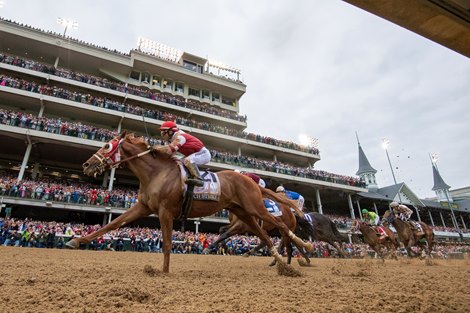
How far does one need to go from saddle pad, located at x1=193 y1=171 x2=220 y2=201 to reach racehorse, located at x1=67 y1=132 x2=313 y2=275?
3.9 inches

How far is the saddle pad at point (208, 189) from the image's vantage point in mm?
5438

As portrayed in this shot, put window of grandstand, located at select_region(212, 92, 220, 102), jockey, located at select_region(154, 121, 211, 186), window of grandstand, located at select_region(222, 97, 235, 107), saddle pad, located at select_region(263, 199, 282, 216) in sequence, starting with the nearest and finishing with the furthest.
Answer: jockey, located at select_region(154, 121, 211, 186) < saddle pad, located at select_region(263, 199, 282, 216) < window of grandstand, located at select_region(212, 92, 220, 102) < window of grandstand, located at select_region(222, 97, 235, 107)

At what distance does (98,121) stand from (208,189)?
27650 mm

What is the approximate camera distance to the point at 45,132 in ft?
73.3

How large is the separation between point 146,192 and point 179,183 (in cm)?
69

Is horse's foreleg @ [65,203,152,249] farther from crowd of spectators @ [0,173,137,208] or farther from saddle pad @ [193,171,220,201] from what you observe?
crowd of spectators @ [0,173,137,208]

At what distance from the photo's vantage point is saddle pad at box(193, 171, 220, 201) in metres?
5.44

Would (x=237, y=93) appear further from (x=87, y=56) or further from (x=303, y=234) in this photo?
(x=303, y=234)

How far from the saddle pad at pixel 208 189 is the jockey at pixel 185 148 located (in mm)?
180

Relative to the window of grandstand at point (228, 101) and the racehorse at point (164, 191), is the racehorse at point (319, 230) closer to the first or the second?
the racehorse at point (164, 191)

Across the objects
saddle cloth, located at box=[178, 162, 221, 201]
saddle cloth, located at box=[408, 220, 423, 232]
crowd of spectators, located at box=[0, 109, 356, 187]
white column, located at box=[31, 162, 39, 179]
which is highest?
crowd of spectators, located at box=[0, 109, 356, 187]

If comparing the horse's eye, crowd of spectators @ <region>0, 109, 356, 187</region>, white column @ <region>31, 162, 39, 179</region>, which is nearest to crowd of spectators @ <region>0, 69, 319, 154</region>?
crowd of spectators @ <region>0, 109, 356, 187</region>

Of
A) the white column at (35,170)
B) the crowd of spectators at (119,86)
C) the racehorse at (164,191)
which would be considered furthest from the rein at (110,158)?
the crowd of spectators at (119,86)

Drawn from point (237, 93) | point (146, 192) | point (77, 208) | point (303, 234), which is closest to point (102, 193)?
point (77, 208)
